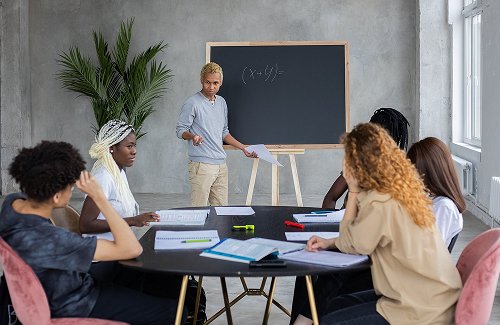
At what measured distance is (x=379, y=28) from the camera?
7.40 meters

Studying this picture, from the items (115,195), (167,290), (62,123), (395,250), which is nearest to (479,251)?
(395,250)

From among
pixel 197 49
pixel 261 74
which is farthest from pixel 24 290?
pixel 197 49

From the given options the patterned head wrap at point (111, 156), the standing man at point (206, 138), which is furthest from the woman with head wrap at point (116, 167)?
the standing man at point (206, 138)

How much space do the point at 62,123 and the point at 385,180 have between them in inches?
266

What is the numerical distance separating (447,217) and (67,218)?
164 centimetres

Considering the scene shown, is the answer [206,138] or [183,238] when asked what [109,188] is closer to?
[183,238]

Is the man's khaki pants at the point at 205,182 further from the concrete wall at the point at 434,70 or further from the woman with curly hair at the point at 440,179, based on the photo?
the concrete wall at the point at 434,70

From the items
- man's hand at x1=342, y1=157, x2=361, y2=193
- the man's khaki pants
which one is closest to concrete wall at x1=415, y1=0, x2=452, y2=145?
the man's khaki pants

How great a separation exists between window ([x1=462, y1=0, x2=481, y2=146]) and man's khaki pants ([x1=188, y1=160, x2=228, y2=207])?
340 centimetres

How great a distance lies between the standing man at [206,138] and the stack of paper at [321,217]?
5.52 ft

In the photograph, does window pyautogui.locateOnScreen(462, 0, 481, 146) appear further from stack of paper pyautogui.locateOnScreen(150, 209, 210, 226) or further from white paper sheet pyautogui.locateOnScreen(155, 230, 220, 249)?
white paper sheet pyautogui.locateOnScreen(155, 230, 220, 249)

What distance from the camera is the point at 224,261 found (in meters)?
1.85

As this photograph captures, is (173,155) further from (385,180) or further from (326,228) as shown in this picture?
Result: (385,180)

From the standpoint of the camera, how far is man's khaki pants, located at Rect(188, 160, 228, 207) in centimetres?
431
